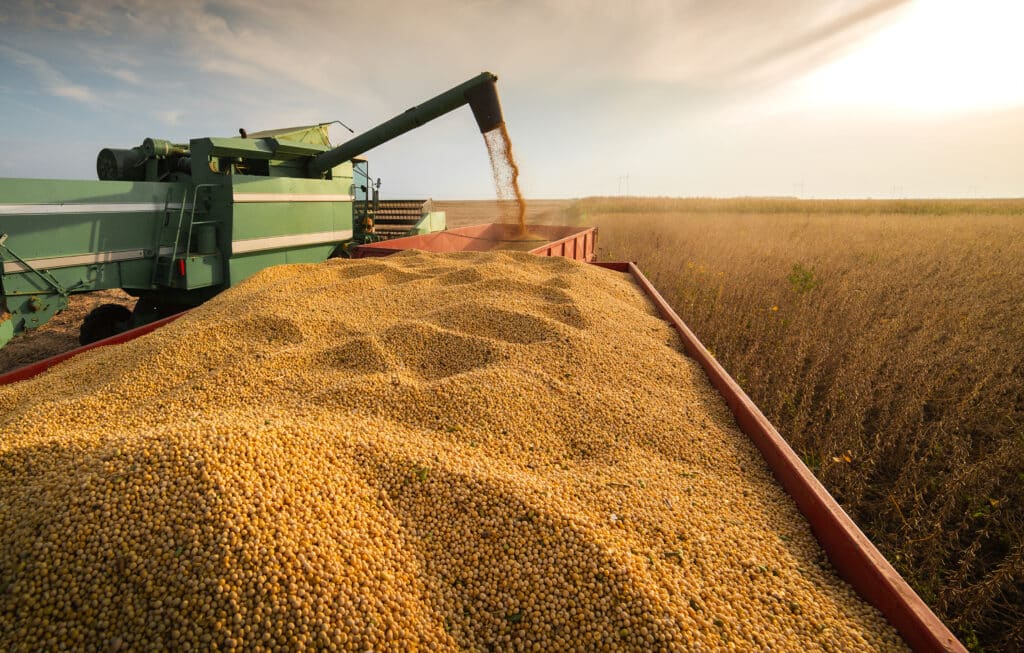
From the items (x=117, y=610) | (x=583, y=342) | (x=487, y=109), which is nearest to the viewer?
(x=117, y=610)

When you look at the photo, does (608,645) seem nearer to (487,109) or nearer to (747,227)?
(487,109)

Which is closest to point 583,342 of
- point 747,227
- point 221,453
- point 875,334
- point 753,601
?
point 753,601

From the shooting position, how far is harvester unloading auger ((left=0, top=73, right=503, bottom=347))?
338 centimetres

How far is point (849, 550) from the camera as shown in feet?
4.87

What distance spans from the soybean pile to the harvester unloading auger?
4.05 ft

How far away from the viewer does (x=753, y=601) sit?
1420mm

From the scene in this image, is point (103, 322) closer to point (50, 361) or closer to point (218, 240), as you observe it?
point (218, 240)

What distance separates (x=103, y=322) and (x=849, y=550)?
17.6ft

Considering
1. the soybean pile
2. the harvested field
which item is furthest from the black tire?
the harvested field

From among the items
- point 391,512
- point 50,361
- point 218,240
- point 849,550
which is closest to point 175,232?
point 218,240

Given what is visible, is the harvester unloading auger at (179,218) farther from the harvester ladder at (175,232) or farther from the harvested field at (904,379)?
the harvested field at (904,379)

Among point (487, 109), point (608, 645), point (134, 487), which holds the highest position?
point (487, 109)

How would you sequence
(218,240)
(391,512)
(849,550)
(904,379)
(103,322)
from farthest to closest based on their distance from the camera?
(218,240) < (103,322) < (904,379) < (391,512) < (849,550)

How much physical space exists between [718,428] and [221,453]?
2045 millimetres
